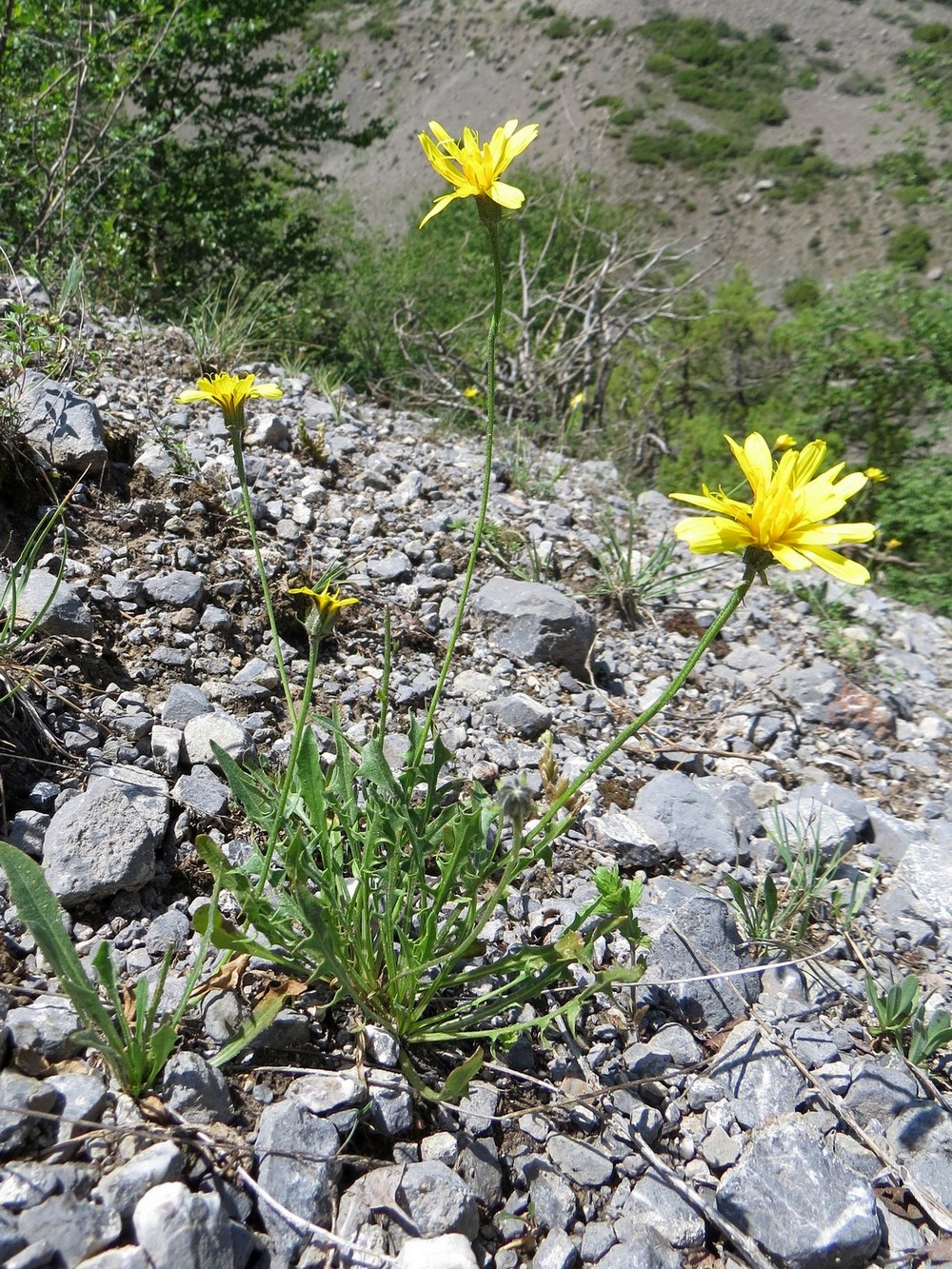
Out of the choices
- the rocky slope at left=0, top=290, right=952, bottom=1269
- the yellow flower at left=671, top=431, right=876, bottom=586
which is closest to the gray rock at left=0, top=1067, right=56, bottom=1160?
the rocky slope at left=0, top=290, right=952, bottom=1269

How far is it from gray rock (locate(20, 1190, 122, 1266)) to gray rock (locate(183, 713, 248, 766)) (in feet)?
3.34

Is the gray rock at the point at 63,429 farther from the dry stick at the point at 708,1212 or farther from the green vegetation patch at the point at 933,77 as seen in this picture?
the green vegetation patch at the point at 933,77

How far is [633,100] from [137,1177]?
56.5m

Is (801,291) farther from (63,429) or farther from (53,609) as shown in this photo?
(53,609)

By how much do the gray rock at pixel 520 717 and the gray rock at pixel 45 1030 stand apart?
1.45m

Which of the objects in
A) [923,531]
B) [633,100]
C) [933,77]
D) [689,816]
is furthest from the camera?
[633,100]

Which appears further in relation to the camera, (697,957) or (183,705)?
(183,705)

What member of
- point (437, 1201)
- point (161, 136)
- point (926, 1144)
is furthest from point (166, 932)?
point (161, 136)

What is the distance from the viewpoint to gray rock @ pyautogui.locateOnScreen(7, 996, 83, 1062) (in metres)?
1.27

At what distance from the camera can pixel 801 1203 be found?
1.32 metres

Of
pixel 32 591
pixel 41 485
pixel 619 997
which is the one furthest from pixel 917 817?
pixel 41 485

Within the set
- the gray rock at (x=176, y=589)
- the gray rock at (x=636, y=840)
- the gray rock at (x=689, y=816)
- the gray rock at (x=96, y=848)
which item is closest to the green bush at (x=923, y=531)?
the gray rock at (x=689, y=816)

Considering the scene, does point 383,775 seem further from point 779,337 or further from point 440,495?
point 779,337

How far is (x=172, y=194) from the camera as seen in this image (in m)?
8.29
